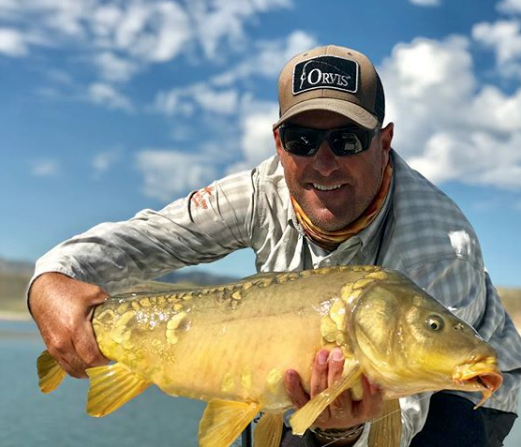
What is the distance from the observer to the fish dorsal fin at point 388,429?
312cm

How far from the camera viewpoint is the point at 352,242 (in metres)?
3.92

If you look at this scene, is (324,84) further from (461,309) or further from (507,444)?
(507,444)

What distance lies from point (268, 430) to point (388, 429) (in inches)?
22.0

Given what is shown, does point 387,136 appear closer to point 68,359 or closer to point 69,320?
point 69,320

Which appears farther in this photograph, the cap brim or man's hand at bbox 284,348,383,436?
the cap brim

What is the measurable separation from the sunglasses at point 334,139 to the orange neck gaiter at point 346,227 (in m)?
0.30

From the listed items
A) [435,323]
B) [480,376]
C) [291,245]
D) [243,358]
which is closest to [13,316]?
[291,245]

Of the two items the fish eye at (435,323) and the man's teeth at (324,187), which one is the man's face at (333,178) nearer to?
the man's teeth at (324,187)

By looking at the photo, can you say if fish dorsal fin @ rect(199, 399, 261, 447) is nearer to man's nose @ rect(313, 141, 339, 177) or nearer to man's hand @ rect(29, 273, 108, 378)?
man's hand @ rect(29, 273, 108, 378)

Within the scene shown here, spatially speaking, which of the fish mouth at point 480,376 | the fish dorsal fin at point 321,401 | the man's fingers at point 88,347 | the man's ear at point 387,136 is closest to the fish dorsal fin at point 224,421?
the fish dorsal fin at point 321,401

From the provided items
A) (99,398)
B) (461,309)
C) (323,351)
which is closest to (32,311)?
(99,398)

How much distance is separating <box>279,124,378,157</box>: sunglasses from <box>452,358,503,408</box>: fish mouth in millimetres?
1668

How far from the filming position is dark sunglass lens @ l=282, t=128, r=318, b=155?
3879 mm

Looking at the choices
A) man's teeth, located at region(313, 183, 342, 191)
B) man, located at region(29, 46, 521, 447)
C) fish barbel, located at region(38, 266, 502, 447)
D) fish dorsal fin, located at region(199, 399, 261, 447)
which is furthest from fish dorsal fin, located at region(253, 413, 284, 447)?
man's teeth, located at region(313, 183, 342, 191)
